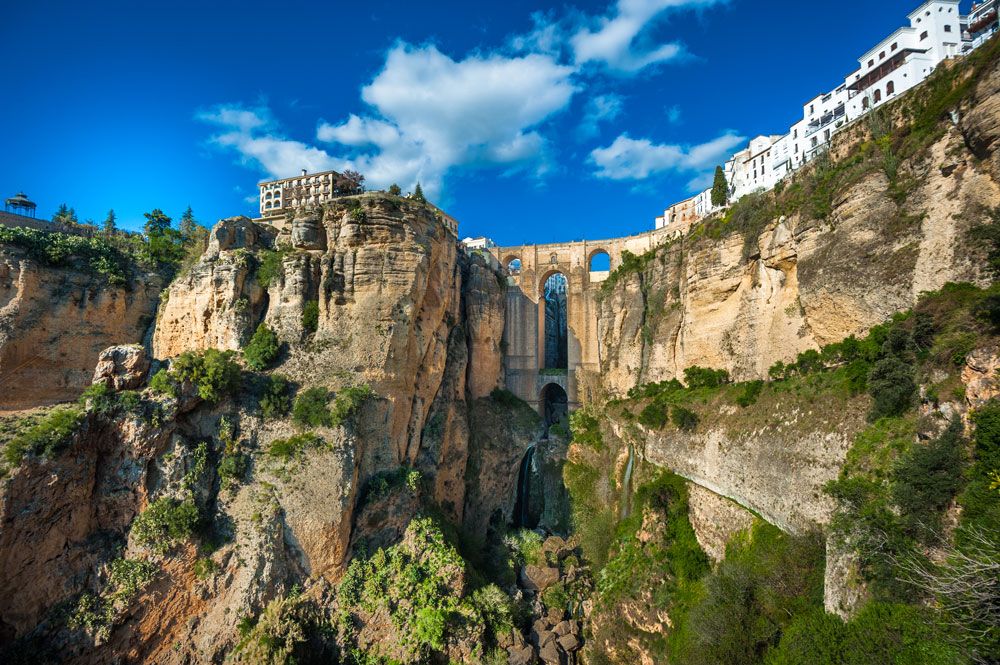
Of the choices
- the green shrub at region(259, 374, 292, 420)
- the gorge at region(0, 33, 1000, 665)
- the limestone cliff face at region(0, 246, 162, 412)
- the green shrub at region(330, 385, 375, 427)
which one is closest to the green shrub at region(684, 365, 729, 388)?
the gorge at region(0, 33, 1000, 665)

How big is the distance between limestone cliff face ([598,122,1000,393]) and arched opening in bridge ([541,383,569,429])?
644 centimetres

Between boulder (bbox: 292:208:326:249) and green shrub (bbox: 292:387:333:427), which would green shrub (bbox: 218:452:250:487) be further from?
boulder (bbox: 292:208:326:249)

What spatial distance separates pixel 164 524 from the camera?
16156mm

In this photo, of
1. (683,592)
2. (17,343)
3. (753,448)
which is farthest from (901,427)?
(17,343)

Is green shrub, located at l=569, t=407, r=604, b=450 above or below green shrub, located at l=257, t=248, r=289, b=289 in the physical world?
below

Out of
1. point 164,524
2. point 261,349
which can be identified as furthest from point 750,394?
point 164,524

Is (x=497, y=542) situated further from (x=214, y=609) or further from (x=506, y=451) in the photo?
(x=214, y=609)

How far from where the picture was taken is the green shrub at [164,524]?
1588 centimetres

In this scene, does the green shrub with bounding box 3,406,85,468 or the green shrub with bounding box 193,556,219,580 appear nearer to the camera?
the green shrub with bounding box 3,406,85,468

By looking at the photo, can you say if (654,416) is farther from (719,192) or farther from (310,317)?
(310,317)

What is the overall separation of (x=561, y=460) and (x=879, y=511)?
20.2 metres

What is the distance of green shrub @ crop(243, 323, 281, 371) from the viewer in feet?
67.7

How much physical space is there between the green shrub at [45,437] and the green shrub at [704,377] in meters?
25.4

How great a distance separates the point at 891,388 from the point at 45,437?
24443 mm
